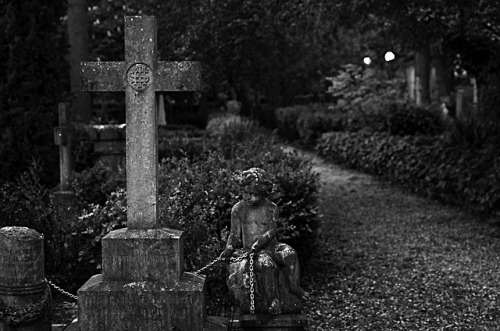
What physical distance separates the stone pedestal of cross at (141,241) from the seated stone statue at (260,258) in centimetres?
29

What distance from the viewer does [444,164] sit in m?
13.3

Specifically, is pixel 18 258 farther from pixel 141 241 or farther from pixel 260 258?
pixel 260 258

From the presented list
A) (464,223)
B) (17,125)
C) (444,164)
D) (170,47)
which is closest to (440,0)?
(444,164)

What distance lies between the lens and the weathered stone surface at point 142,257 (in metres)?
4.45

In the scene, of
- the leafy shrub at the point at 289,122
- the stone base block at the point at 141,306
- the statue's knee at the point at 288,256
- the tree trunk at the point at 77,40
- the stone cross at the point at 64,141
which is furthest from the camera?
the leafy shrub at the point at 289,122

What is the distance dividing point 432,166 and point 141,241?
10424 millimetres

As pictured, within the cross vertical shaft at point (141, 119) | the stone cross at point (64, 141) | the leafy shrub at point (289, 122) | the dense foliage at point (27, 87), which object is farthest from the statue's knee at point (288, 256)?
the leafy shrub at point (289, 122)

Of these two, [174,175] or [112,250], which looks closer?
[112,250]

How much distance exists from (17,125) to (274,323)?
22.9ft

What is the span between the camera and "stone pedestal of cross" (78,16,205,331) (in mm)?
4410

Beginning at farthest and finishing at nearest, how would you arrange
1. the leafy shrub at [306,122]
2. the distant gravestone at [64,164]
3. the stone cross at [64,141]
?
1. the leafy shrub at [306,122]
2. the stone cross at [64,141]
3. the distant gravestone at [64,164]

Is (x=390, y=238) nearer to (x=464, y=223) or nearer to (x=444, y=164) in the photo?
(x=464, y=223)

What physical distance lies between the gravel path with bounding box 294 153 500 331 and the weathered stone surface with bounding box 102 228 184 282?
7.29 feet

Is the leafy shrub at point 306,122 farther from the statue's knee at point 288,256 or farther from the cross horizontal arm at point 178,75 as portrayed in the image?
the cross horizontal arm at point 178,75
